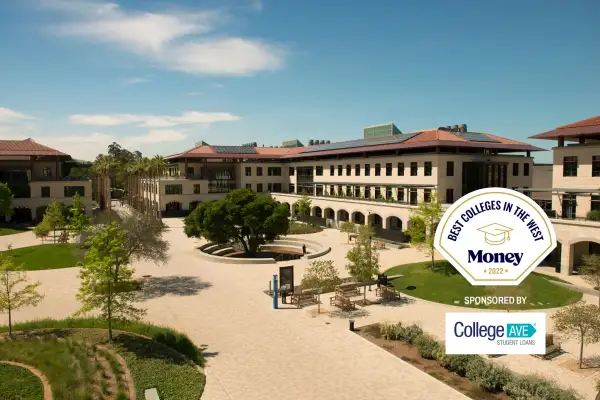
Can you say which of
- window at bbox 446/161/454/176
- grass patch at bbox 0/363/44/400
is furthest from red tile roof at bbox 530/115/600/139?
grass patch at bbox 0/363/44/400

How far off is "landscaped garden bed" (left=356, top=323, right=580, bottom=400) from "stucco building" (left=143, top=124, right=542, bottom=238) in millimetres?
25420

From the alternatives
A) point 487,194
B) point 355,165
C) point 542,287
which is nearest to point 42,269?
point 487,194


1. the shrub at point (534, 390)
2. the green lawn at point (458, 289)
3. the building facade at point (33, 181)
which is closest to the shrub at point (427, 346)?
the shrub at point (534, 390)

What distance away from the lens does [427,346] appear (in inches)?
646

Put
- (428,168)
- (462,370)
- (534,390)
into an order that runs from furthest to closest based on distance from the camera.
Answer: (428,168)
(462,370)
(534,390)

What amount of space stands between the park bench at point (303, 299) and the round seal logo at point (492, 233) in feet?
36.0

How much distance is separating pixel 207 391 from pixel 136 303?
12116 millimetres

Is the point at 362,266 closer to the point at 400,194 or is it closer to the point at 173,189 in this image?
the point at 400,194

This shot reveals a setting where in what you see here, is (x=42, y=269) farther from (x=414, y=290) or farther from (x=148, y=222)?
(x=414, y=290)

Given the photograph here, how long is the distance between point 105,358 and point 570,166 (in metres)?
37.7

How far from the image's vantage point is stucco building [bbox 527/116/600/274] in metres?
29.8

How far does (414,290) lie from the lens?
2591 centimetres

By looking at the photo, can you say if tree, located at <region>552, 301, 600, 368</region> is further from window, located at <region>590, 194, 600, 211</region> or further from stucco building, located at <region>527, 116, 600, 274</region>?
window, located at <region>590, 194, 600, 211</region>

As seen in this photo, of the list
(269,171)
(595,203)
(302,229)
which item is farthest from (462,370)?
(269,171)
